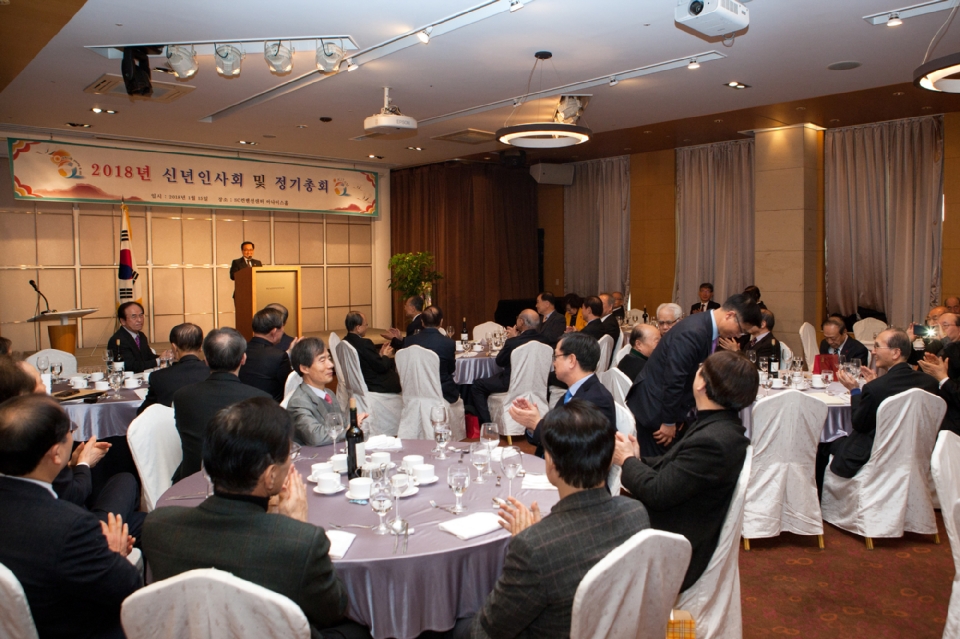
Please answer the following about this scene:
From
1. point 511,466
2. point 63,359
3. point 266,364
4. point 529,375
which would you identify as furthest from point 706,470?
point 63,359

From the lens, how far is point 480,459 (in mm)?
2949

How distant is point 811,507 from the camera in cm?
414

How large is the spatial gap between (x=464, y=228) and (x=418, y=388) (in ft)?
24.2

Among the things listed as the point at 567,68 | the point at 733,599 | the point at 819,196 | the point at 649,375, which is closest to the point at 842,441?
the point at 649,375

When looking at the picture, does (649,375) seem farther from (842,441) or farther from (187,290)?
(187,290)

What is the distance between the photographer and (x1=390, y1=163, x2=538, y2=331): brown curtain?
12852mm

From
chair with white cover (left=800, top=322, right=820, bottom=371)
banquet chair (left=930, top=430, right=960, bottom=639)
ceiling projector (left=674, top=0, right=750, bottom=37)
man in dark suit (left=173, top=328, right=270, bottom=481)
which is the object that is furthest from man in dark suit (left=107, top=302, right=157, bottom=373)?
chair with white cover (left=800, top=322, right=820, bottom=371)

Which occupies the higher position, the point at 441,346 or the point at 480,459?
the point at 441,346

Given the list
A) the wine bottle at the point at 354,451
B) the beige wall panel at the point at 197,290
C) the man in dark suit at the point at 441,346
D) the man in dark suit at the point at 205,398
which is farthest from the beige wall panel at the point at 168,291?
the wine bottle at the point at 354,451

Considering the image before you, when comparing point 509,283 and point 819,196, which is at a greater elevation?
point 819,196

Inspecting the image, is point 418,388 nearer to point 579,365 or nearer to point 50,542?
point 579,365

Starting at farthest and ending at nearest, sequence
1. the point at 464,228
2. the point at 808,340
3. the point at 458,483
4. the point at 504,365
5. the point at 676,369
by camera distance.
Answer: the point at 464,228
the point at 808,340
the point at 504,365
the point at 676,369
the point at 458,483

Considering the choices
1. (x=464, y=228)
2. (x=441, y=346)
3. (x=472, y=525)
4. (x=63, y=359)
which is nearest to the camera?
(x=472, y=525)

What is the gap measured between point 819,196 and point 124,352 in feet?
29.9
